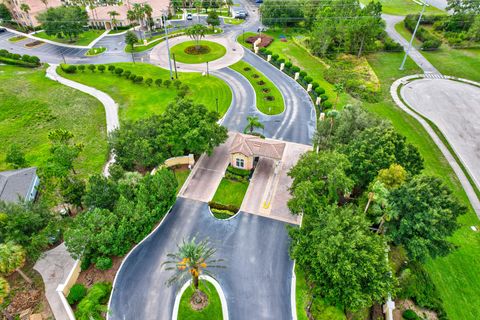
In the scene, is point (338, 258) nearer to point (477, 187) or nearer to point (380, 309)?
point (380, 309)

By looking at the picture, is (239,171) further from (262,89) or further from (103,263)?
(262,89)

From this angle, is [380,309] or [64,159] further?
[64,159]

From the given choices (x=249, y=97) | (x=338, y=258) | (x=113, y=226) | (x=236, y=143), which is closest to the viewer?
(x=338, y=258)

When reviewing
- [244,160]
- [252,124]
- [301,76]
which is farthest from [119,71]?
[244,160]

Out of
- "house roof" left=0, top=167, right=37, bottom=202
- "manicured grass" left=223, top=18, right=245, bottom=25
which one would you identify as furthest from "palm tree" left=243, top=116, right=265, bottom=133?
"manicured grass" left=223, top=18, right=245, bottom=25

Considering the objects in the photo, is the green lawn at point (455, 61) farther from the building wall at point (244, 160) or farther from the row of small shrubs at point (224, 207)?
the row of small shrubs at point (224, 207)

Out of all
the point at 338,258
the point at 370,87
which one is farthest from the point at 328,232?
the point at 370,87

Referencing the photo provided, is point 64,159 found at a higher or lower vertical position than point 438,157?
higher

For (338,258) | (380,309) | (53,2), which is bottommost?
(380,309)
